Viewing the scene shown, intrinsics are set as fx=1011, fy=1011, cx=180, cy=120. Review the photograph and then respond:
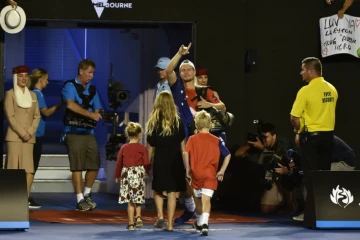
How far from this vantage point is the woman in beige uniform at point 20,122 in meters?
13.1

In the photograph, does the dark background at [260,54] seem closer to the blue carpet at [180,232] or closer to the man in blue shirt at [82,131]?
the man in blue shirt at [82,131]

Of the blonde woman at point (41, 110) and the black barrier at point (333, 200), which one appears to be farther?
the blonde woman at point (41, 110)

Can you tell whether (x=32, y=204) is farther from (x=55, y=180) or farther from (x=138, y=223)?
(x=138, y=223)

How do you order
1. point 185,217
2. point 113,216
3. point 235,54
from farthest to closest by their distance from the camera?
point 235,54, point 113,216, point 185,217

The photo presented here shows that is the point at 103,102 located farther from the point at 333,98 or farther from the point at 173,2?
the point at 333,98

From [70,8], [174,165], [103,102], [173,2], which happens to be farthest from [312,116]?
[103,102]

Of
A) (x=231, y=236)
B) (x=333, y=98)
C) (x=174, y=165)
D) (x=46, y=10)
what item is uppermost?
(x=46, y=10)

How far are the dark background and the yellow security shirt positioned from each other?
2.06 metres

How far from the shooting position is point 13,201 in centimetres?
1130

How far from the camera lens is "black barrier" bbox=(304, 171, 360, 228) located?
11.6 m

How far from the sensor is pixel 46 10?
13.7m

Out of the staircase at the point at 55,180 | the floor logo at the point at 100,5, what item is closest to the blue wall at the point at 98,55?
the staircase at the point at 55,180

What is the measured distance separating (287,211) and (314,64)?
247 centimetres

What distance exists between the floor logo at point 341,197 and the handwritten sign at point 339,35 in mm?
3120
